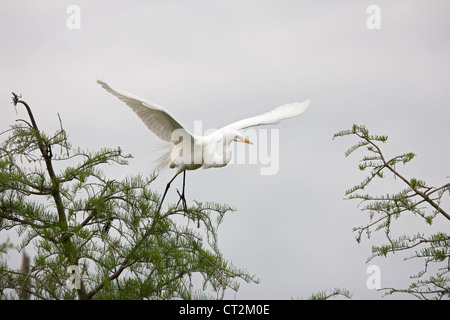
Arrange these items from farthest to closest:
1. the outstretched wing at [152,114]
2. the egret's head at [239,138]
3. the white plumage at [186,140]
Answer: the egret's head at [239,138] → the white plumage at [186,140] → the outstretched wing at [152,114]

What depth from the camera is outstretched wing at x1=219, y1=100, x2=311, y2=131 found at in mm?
7098

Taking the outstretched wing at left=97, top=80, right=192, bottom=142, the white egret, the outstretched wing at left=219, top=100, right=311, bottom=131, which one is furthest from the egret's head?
the outstretched wing at left=97, top=80, right=192, bottom=142

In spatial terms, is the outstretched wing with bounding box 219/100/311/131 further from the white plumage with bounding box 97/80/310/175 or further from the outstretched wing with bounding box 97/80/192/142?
the outstretched wing with bounding box 97/80/192/142

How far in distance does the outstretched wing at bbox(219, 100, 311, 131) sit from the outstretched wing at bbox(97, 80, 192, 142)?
0.69m

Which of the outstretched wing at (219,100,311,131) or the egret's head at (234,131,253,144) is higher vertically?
the outstretched wing at (219,100,311,131)

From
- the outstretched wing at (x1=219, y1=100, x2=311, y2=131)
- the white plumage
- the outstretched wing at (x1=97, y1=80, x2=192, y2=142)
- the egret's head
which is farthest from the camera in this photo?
the outstretched wing at (x1=219, y1=100, x2=311, y2=131)

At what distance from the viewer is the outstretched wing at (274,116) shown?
7.10 metres

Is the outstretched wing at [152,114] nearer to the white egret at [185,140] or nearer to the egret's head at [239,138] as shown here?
the white egret at [185,140]

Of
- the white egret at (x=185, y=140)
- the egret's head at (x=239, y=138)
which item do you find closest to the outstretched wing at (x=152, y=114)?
the white egret at (x=185, y=140)

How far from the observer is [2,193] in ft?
15.9

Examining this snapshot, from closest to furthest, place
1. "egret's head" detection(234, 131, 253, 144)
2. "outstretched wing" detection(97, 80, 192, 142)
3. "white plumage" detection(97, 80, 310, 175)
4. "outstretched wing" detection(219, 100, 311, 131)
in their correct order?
"outstretched wing" detection(97, 80, 192, 142) < "white plumage" detection(97, 80, 310, 175) < "egret's head" detection(234, 131, 253, 144) < "outstretched wing" detection(219, 100, 311, 131)

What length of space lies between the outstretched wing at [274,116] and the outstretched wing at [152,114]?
0.69 meters
